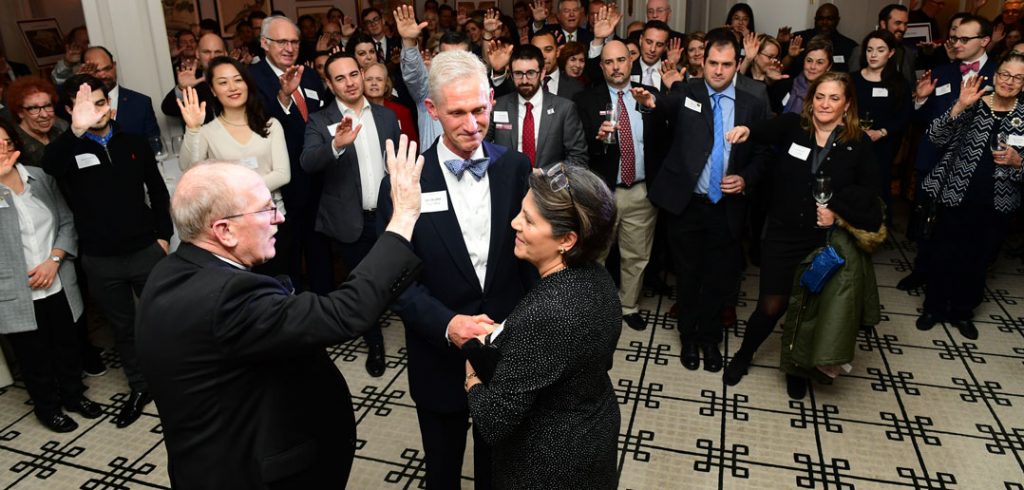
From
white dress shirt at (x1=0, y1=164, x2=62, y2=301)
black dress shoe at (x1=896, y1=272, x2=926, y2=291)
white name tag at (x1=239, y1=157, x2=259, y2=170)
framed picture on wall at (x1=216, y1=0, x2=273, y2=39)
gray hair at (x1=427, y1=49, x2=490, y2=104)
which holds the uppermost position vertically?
framed picture on wall at (x1=216, y1=0, x2=273, y2=39)

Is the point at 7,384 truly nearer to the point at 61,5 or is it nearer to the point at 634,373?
the point at 634,373

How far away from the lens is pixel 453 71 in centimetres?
210

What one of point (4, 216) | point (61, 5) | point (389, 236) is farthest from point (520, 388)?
point (61, 5)

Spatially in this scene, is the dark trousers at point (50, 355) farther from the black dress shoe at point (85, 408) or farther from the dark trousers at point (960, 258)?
the dark trousers at point (960, 258)

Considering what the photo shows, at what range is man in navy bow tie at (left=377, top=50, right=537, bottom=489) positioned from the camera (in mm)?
2096

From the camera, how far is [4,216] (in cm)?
329

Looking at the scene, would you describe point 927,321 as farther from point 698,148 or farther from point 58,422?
point 58,422

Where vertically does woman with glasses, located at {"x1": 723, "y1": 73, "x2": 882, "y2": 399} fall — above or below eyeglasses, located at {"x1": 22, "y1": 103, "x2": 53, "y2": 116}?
below

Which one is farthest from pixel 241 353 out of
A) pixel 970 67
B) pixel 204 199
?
pixel 970 67

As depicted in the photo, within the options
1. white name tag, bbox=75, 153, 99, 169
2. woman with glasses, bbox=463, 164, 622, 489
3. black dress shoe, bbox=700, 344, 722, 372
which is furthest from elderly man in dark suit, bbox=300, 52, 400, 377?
woman with glasses, bbox=463, 164, 622, 489

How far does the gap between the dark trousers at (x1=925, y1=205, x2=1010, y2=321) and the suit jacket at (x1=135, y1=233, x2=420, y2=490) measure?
3926mm

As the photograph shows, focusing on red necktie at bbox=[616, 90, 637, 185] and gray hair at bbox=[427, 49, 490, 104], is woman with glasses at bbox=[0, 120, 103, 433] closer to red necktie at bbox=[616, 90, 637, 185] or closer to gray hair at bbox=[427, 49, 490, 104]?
gray hair at bbox=[427, 49, 490, 104]

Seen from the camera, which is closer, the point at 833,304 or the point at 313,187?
the point at 833,304

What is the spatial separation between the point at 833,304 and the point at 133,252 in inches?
140
